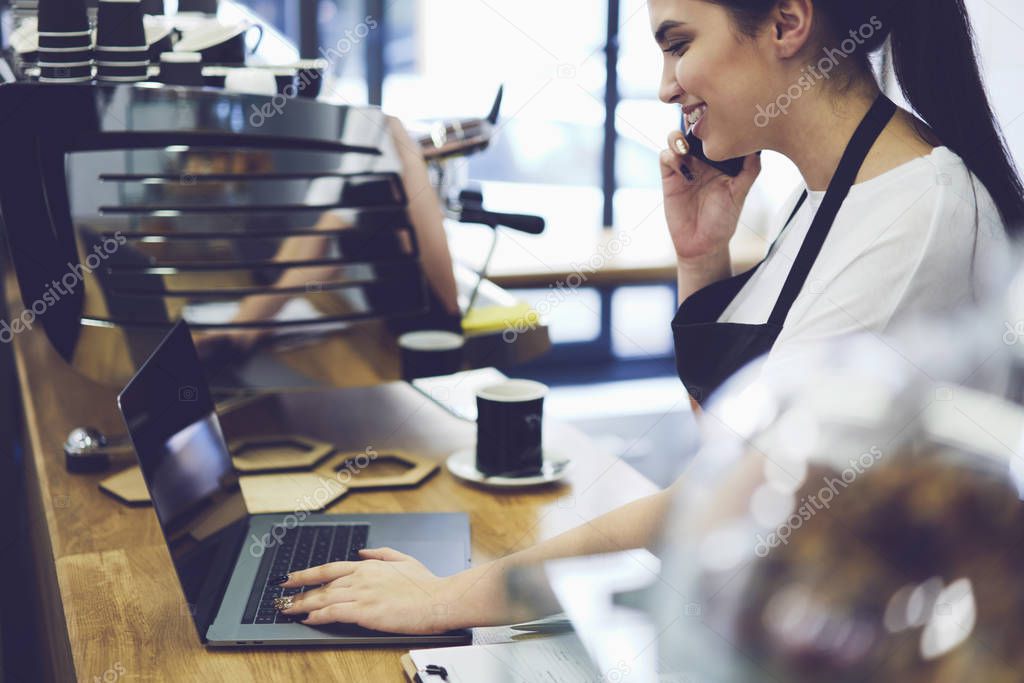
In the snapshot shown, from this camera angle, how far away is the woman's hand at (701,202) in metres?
1.46

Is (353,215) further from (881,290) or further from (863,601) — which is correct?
(863,601)

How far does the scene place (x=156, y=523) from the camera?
50.7 inches

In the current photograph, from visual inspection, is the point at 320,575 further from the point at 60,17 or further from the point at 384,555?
the point at 60,17

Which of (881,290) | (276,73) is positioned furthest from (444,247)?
(881,290)

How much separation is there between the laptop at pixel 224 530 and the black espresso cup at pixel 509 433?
0.14 meters

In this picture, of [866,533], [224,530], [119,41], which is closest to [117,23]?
[119,41]

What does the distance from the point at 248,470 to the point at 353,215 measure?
40 centimetres

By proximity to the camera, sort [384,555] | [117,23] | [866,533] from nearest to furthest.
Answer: [866,533]
[384,555]
[117,23]

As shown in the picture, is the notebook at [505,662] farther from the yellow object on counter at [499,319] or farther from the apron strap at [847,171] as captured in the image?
A: the yellow object on counter at [499,319]

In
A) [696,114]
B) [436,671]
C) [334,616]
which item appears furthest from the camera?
[696,114]

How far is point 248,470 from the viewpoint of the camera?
144cm

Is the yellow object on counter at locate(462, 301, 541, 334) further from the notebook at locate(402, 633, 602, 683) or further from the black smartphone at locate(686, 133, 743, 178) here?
the notebook at locate(402, 633, 602, 683)

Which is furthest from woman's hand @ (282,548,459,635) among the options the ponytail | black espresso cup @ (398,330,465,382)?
the ponytail

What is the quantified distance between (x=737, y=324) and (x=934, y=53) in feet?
1.20
